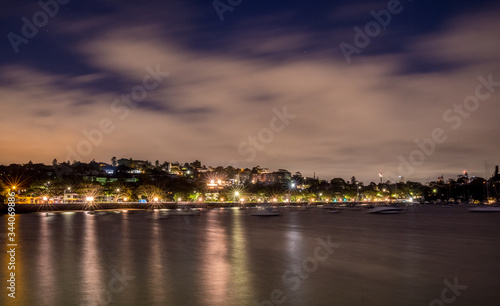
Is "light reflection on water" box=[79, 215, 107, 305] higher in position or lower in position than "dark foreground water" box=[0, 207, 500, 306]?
higher

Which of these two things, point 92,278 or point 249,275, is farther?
point 249,275

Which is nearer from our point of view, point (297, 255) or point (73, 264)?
point (73, 264)

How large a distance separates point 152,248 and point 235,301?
16963mm

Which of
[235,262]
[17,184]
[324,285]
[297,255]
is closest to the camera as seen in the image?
[324,285]

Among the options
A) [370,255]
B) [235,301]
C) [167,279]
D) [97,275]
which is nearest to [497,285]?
[370,255]

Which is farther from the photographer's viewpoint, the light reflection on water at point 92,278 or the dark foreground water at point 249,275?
the dark foreground water at point 249,275

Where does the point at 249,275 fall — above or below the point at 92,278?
below

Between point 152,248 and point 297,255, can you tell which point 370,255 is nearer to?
point 297,255

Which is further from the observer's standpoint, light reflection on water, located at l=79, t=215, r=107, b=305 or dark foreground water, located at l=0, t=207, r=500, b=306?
dark foreground water, located at l=0, t=207, r=500, b=306

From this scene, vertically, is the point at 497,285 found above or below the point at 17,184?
below

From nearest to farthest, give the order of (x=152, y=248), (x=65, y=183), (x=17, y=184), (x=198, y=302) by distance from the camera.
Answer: (x=198, y=302), (x=152, y=248), (x=17, y=184), (x=65, y=183)

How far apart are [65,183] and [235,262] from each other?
129543 millimetres

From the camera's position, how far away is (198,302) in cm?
1363

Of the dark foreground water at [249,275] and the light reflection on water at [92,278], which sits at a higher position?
the light reflection on water at [92,278]
